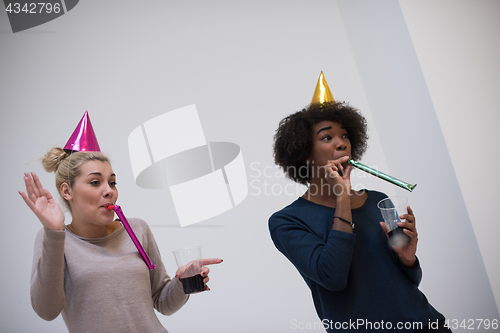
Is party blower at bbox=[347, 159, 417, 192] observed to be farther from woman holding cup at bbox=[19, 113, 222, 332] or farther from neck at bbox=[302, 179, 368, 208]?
woman holding cup at bbox=[19, 113, 222, 332]

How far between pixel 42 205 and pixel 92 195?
0.20m

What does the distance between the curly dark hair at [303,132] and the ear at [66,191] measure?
2.66 feet

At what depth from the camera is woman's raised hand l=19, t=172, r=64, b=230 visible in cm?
117

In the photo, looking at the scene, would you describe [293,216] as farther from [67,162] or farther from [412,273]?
[67,162]

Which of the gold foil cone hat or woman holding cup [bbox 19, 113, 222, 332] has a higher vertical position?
the gold foil cone hat

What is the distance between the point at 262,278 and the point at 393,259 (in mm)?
1218

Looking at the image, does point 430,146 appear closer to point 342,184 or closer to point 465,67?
point 465,67

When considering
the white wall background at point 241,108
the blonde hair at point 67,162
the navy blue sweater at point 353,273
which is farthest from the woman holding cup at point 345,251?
the white wall background at point 241,108

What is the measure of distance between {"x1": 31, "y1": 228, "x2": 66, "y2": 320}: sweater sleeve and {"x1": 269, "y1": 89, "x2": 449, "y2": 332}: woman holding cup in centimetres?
67

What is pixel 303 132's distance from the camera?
4.94ft

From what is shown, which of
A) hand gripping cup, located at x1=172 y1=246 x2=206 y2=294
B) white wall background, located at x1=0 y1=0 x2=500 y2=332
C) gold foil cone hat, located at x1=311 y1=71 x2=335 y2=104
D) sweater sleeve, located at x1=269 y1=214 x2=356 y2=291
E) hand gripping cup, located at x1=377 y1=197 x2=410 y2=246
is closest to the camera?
sweater sleeve, located at x1=269 y1=214 x2=356 y2=291

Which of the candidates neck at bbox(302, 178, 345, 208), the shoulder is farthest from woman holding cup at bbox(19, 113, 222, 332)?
neck at bbox(302, 178, 345, 208)

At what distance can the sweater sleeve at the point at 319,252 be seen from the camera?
114cm

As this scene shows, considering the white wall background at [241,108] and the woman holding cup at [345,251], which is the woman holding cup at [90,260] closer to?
the woman holding cup at [345,251]
